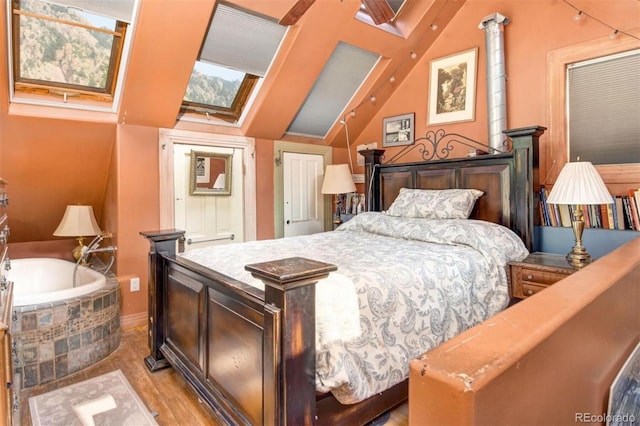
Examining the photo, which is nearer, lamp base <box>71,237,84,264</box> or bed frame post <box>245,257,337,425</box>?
bed frame post <box>245,257,337,425</box>

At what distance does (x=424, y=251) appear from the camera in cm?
228

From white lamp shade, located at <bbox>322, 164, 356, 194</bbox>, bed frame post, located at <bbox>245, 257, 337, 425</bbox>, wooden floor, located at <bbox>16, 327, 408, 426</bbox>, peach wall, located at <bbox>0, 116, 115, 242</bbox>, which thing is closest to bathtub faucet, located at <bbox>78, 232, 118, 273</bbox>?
peach wall, located at <bbox>0, 116, 115, 242</bbox>

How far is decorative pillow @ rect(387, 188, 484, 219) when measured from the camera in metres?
2.88

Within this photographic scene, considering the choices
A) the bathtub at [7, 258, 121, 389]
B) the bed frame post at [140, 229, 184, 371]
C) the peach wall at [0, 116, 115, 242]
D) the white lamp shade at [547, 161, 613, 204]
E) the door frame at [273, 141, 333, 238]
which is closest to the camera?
the white lamp shade at [547, 161, 613, 204]

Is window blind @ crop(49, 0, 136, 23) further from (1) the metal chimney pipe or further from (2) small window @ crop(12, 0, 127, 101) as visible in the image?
(1) the metal chimney pipe

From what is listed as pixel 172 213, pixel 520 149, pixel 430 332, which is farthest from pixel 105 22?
pixel 520 149

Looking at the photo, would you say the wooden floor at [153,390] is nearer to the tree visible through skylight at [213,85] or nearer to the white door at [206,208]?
the white door at [206,208]

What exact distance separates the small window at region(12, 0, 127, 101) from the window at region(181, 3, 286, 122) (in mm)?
673

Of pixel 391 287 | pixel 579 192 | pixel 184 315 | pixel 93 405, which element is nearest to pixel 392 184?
pixel 579 192

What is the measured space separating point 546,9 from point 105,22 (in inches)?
137

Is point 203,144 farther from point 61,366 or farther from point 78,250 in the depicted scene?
point 61,366

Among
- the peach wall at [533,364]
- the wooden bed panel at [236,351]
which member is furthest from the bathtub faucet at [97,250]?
Result: the peach wall at [533,364]

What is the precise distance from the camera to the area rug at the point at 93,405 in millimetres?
1914

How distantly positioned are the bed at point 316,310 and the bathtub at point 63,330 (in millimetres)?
486
